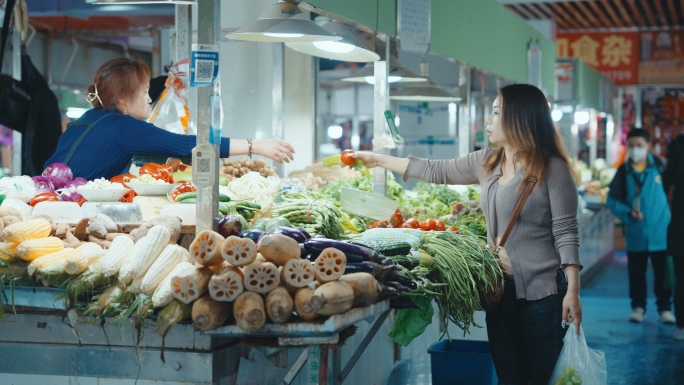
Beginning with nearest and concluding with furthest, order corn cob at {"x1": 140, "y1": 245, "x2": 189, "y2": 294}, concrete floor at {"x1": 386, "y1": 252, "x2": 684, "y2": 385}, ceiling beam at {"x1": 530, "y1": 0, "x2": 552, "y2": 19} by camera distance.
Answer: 1. corn cob at {"x1": 140, "y1": 245, "x2": 189, "y2": 294}
2. concrete floor at {"x1": 386, "y1": 252, "x2": 684, "y2": 385}
3. ceiling beam at {"x1": 530, "y1": 0, "x2": 552, "y2": 19}

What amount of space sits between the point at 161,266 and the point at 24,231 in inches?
25.3

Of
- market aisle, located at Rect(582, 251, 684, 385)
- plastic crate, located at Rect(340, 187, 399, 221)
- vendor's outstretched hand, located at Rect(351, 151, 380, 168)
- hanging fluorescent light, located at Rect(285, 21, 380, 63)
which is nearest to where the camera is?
vendor's outstretched hand, located at Rect(351, 151, 380, 168)

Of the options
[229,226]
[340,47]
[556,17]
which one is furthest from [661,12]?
[229,226]

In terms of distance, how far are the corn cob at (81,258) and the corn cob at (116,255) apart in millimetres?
49


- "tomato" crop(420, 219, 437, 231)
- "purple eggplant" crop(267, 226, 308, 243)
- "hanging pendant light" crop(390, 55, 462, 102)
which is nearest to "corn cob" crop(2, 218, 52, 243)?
"purple eggplant" crop(267, 226, 308, 243)

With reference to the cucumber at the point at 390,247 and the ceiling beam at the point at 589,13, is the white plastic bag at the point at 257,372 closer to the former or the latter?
the cucumber at the point at 390,247

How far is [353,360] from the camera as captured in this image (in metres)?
4.29

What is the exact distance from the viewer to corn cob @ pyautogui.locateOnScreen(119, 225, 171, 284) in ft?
9.92

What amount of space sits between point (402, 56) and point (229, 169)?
7.76 meters

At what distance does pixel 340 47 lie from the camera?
198 inches

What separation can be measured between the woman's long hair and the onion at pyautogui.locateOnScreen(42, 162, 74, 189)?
2.36 meters

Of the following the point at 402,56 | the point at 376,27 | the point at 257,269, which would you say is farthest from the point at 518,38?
the point at 257,269

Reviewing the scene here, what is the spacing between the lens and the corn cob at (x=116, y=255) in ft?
10.1

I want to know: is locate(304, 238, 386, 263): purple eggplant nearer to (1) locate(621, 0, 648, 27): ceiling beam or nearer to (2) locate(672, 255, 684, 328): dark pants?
(2) locate(672, 255, 684, 328): dark pants
